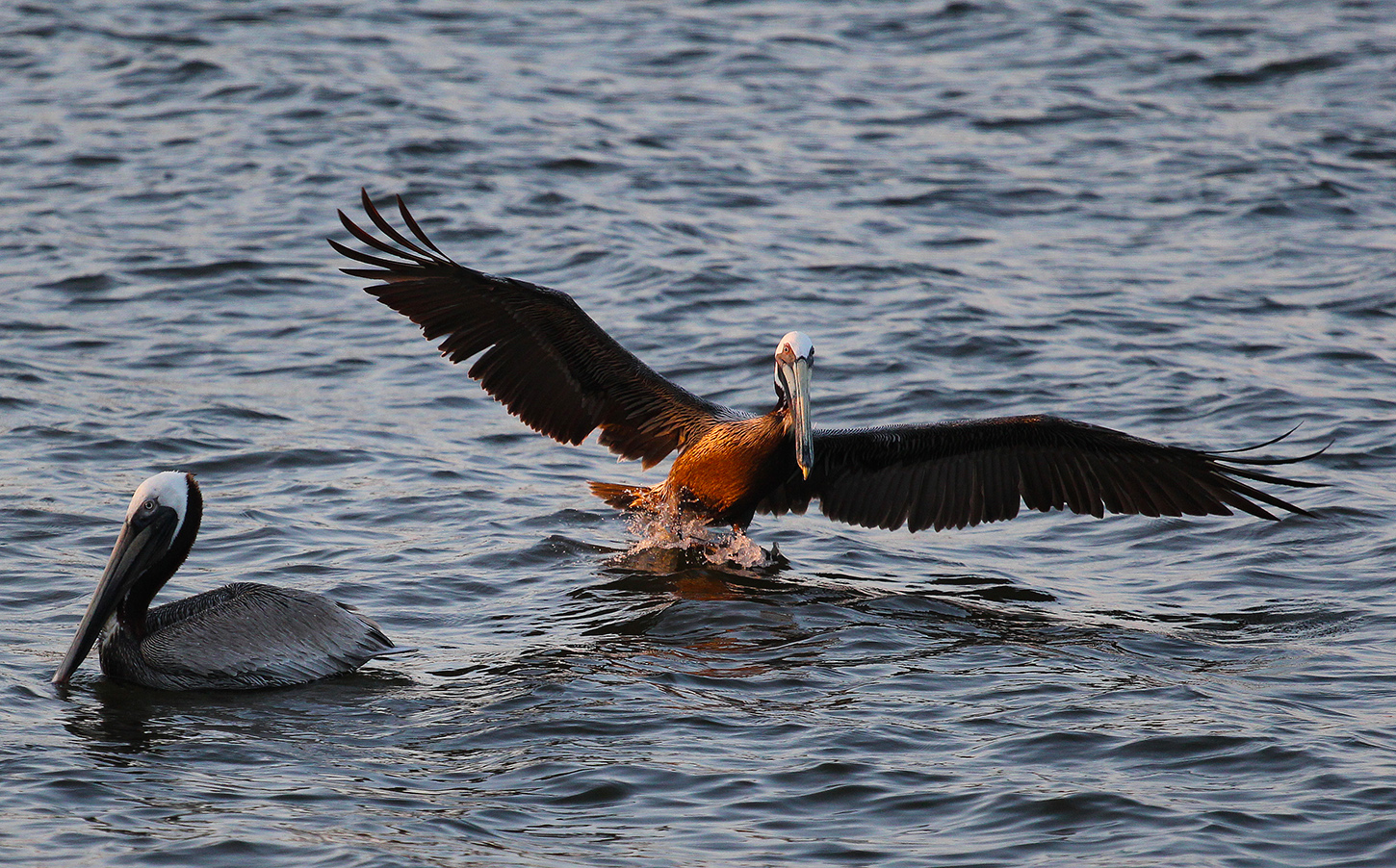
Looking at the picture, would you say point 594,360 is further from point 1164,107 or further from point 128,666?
point 1164,107

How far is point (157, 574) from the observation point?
6.39 m

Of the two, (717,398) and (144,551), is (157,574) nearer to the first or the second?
(144,551)

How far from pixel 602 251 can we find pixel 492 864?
769 cm

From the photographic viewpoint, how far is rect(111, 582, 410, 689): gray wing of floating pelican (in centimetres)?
622

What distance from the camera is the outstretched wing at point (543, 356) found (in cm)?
779

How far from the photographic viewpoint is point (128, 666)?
6227 mm

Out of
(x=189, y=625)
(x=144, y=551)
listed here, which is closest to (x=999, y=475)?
(x=189, y=625)

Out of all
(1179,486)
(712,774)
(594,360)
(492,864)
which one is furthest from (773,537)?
(492,864)

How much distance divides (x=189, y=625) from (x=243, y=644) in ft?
0.69

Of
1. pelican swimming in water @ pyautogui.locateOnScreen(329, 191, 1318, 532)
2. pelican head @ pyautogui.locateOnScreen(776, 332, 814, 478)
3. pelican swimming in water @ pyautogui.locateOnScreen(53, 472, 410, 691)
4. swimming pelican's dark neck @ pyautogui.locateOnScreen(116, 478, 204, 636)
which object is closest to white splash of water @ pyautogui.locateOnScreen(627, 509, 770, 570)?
pelican swimming in water @ pyautogui.locateOnScreen(329, 191, 1318, 532)

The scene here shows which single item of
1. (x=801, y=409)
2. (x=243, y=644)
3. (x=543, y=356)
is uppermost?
(x=543, y=356)

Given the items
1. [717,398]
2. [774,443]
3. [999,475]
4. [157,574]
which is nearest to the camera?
[157,574]

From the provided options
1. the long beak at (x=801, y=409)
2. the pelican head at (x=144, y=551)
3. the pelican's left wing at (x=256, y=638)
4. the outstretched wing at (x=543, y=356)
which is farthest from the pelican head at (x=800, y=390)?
the pelican head at (x=144, y=551)

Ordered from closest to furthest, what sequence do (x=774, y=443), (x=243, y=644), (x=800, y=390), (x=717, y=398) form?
(x=243, y=644)
(x=800, y=390)
(x=774, y=443)
(x=717, y=398)
